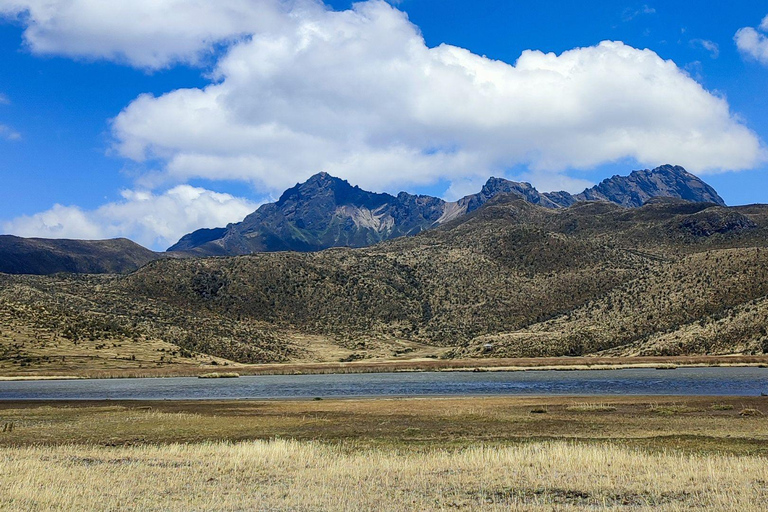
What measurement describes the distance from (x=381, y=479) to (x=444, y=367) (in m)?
96.1

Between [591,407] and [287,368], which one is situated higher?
[591,407]

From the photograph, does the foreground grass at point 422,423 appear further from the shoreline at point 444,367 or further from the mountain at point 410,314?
the mountain at point 410,314

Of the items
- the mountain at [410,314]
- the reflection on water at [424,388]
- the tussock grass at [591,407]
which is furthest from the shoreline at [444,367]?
the tussock grass at [591,407]

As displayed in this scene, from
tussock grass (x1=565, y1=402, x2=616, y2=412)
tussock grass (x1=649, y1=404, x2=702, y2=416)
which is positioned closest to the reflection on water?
tussock grass (x1=649, y1=404, x2=702, y2=416)

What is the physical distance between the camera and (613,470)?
22500mm

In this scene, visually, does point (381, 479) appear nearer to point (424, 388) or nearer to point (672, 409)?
point (672, 409)

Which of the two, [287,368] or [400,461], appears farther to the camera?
[287,368]

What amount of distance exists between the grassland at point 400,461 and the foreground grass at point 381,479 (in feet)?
0.23

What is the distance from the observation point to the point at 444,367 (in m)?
117

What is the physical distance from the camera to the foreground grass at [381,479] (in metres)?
18.8

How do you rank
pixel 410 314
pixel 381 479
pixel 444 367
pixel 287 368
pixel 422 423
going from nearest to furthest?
pixel 381 479 < pixel 422 423 < pixel 444 367 < pixel 287 368 < pixel 410 314

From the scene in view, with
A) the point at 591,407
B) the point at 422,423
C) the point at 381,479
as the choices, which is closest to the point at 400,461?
the point at 381,479

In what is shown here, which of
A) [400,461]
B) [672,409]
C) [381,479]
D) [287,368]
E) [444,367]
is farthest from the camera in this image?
[287,368]

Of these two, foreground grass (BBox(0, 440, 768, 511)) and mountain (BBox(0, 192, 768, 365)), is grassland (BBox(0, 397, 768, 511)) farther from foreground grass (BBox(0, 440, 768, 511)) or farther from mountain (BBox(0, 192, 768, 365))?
mountain (BBox(0, 192, 768, 365))
